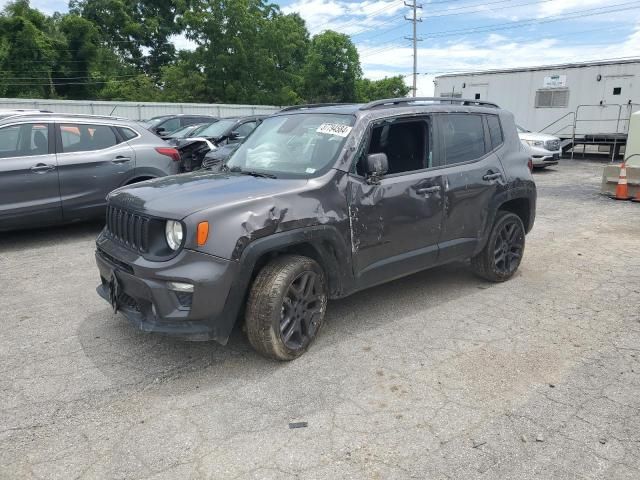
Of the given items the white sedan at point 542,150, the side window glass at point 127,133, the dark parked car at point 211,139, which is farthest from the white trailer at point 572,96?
the side window glass at point 127,133

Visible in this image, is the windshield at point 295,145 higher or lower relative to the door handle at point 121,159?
higher

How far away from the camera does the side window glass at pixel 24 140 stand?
6.20 metres

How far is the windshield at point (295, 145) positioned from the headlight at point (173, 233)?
97 cm

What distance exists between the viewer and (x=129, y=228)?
3.51 m

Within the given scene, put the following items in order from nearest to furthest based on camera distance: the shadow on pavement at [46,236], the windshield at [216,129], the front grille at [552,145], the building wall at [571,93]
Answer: the shadow on pavement at [46,236]
the windshield at [216,129]
the front grille at [552,145]
the building wall at [571,93]

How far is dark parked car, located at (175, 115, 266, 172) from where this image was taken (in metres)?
10.3

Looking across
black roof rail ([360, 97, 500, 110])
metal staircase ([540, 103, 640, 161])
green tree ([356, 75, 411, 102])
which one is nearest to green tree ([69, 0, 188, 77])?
green tree ([356, 75, 411, 102])

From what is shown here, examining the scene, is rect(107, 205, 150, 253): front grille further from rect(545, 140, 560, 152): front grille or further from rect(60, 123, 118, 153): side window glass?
rect(545, 140, 560, 152): front grille

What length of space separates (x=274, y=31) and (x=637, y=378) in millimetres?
38324

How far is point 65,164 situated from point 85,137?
52 centimetres

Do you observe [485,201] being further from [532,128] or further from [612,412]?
[532,128]

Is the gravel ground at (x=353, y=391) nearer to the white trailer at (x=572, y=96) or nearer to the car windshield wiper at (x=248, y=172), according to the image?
the car windshield wiper at (x=248, y=172)

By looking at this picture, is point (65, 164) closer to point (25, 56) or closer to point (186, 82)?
point (186, 82)

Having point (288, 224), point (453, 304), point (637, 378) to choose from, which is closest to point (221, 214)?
point (288, 224)
